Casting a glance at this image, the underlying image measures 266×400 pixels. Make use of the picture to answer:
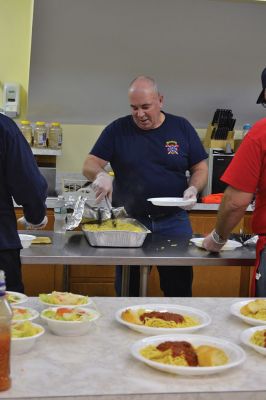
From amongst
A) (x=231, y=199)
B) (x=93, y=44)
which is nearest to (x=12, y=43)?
(x=93, y=44)

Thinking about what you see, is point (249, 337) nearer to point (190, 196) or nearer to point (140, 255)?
point (140, 255)

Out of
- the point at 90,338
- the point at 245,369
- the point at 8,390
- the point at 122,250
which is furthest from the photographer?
the point at 122,250

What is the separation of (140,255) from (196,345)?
124cm

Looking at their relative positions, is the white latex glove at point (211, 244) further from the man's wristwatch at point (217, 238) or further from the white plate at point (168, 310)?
the white plate at point (168, 310)

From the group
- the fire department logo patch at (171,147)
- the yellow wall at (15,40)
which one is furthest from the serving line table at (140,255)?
the yellow wall at (15,40)

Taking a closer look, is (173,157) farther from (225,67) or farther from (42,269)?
(225,67)

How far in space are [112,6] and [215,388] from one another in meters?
3.82

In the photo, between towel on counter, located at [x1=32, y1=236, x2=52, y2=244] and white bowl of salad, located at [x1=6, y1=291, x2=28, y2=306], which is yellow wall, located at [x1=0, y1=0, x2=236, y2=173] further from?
white bowl of salad, located at [x1=6, y1=291, x2=28, y2=306]

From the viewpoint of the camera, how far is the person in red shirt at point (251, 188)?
7.38 ft

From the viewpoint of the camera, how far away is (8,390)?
1212mm

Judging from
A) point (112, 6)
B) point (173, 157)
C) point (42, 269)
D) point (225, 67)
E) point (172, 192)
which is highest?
point (112, 6)

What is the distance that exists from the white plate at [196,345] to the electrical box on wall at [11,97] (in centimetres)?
385

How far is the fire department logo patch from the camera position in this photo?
3426mm

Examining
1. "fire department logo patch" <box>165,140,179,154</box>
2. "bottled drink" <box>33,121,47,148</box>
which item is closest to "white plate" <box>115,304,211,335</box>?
"fire department logo patch" <box>165,140,179,154</box>
